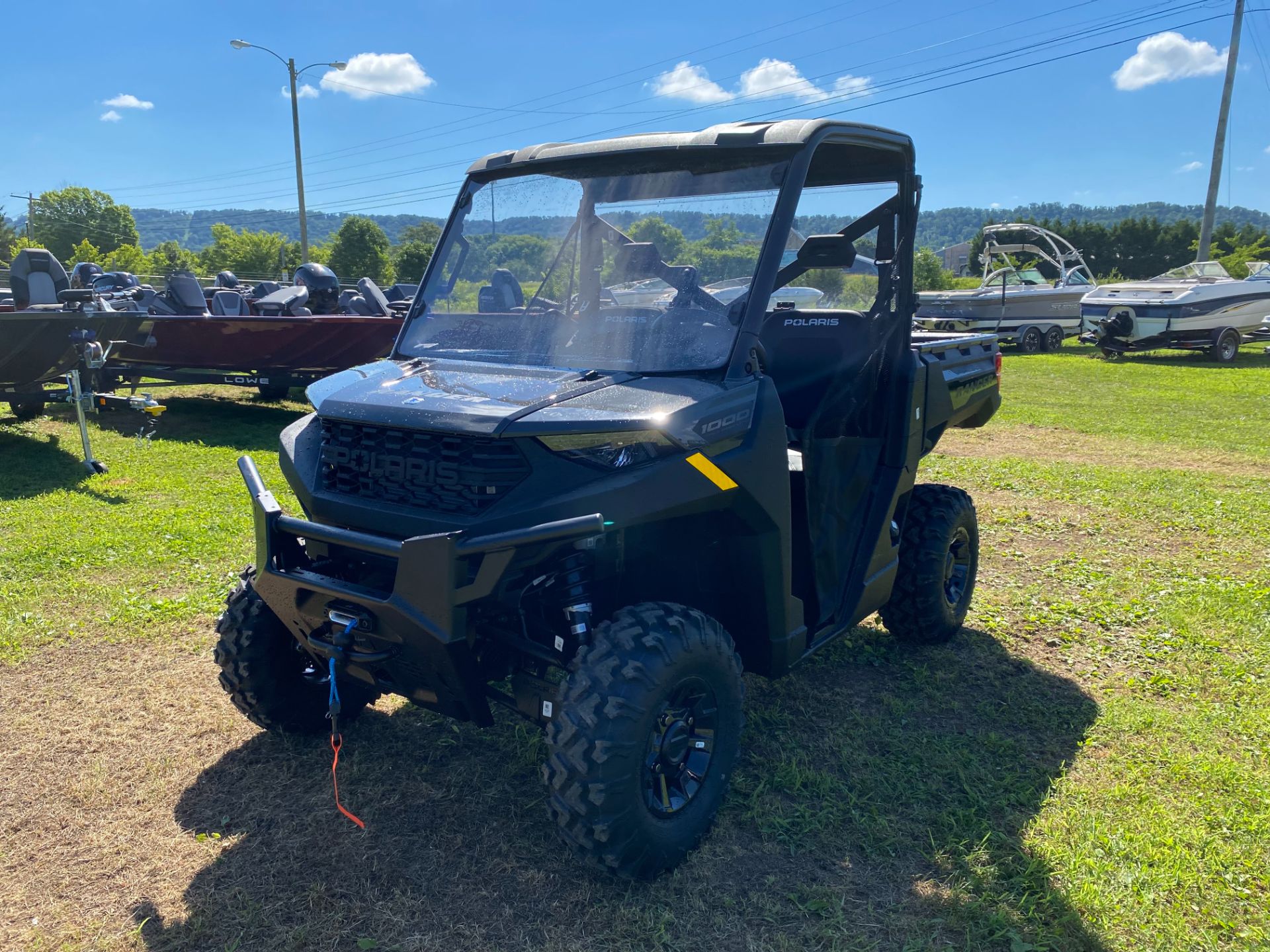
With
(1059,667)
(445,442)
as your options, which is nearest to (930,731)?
(1059,667)

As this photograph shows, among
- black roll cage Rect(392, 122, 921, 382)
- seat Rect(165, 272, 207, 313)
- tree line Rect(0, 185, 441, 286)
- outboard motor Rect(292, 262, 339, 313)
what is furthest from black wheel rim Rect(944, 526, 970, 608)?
tree line Rect(0, 185, 441, 286)

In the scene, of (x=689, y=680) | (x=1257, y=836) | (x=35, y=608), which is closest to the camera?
(x=689, y=680)

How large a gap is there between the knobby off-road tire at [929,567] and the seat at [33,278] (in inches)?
342

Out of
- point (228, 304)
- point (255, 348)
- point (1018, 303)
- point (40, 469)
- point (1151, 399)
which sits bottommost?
point (40, 469)

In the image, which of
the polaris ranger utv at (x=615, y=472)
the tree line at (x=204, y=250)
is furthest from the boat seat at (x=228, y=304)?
the tree line at (x=204, y=250)

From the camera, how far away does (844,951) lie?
8.61 feet

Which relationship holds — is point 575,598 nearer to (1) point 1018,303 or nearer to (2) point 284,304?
(2) point 284,304

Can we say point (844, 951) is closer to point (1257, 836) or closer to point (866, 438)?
point (1257, 836)

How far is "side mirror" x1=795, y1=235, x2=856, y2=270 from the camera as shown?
331 centimetres

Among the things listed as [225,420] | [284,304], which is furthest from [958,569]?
[284,304]

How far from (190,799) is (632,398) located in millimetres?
2171

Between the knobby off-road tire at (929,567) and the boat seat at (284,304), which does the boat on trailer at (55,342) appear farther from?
the knobby off-road tire at (929,567)

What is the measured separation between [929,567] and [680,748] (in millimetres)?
2052

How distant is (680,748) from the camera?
2.90 m
